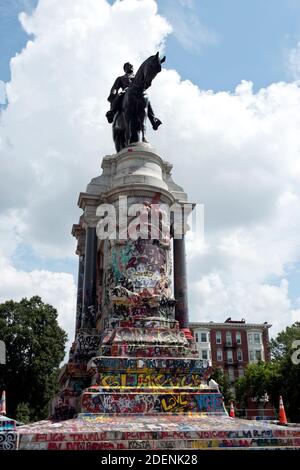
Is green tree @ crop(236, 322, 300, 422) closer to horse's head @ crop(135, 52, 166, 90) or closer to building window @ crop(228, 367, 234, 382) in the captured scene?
building window @ crop(228, 367, 234, 382)

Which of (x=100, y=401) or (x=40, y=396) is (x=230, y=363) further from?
(x=100, y=401)

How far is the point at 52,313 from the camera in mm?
49031

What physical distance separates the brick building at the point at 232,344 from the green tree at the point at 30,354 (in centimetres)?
4147

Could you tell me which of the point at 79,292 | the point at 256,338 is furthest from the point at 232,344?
the point at 79,292

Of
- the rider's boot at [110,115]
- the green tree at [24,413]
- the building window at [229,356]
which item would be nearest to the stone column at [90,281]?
the rider's boot at [110,115]

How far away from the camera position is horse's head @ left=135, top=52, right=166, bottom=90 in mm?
24234

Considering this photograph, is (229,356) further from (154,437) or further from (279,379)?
(154,437)

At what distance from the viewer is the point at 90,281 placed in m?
23.8

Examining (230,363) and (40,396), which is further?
(230,363)

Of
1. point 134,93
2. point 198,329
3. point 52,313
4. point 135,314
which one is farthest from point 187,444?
point 198,329

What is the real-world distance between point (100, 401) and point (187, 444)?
4.67 metres

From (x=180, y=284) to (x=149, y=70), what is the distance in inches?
446

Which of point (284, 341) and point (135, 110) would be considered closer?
point (135, 110)
